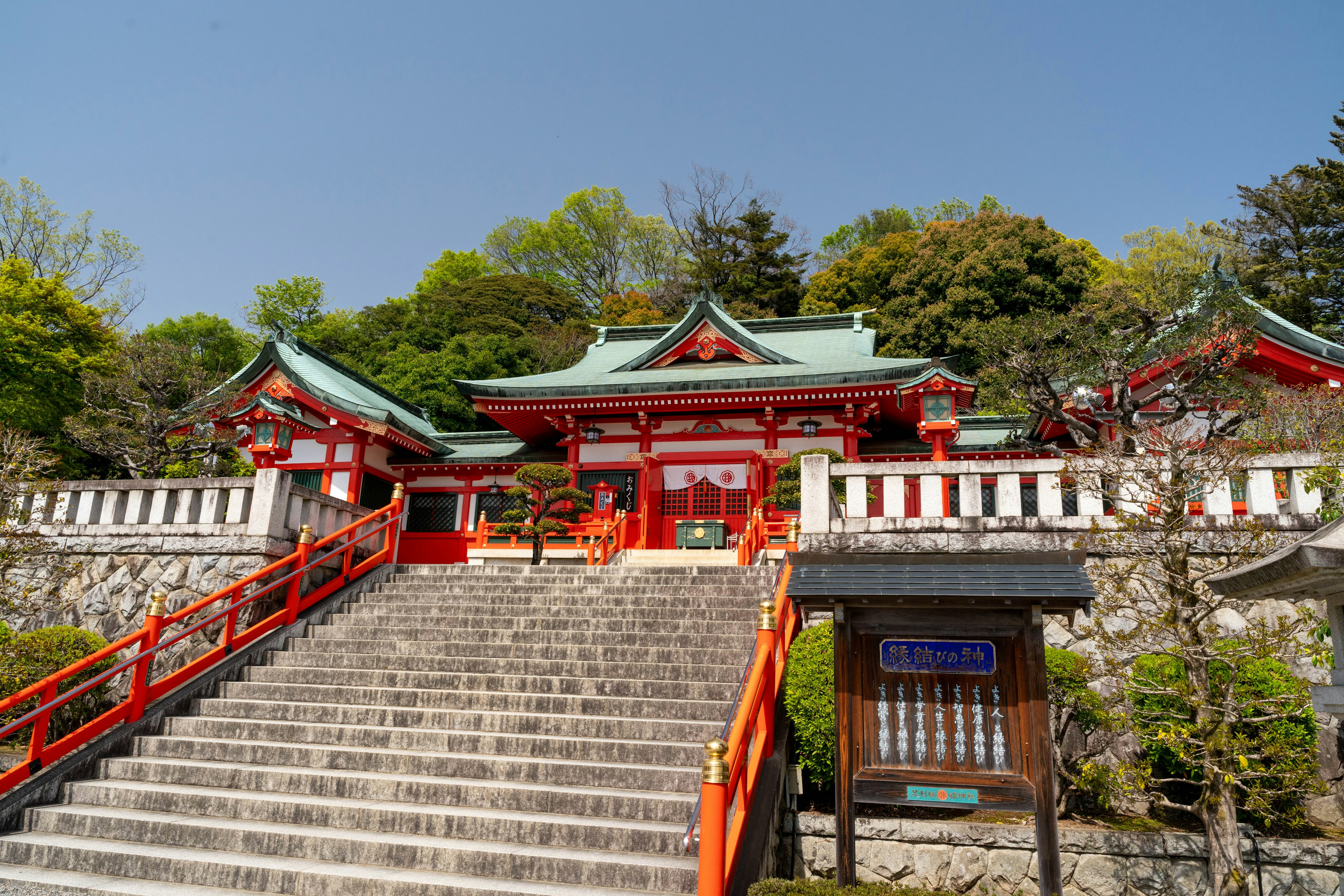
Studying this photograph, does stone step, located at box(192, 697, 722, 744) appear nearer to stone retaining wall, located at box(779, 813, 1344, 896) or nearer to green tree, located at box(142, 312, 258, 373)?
stone retaining wall, located at box(779, 813, 1344, 896)

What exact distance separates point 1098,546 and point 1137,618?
2097mm

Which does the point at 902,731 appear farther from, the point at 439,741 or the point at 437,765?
the point at 439,741

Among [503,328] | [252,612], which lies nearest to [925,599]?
[252,612]

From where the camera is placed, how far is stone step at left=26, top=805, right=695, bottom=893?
17.1 feet

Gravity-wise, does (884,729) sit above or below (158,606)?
below

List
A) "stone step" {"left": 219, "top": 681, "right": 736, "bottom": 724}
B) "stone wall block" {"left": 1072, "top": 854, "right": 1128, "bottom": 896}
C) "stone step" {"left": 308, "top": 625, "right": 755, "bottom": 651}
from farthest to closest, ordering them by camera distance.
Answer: "stone step" {"left": 308, "top": 625, "right": 755, "bottom": 651}, "stone step" {"left": 219, "top": 681, "right": 736, "bottom": 724}, "stone wall block" {"left": 1072, "top": 854, "right": 1128, "bottom": 896}

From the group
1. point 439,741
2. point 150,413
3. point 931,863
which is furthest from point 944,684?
point 150,413

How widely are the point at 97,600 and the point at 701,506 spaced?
1070 centimetres

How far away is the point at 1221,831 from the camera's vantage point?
5.36 m

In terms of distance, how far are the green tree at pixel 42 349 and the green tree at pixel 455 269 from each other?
26968 mm

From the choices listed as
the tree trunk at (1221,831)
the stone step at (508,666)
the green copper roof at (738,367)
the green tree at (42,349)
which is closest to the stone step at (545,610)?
the stone step at (508,666)

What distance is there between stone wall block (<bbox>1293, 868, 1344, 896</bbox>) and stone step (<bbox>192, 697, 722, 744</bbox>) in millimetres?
4398

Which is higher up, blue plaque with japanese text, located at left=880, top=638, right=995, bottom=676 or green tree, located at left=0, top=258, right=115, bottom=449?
green tree, located at left=0, top=258, right=115, bottom=449

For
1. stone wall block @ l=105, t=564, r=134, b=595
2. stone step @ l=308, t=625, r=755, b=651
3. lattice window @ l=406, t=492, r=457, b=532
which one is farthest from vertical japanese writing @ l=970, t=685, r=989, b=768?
lattice window @ l=406, t=492, r=457, b=532
